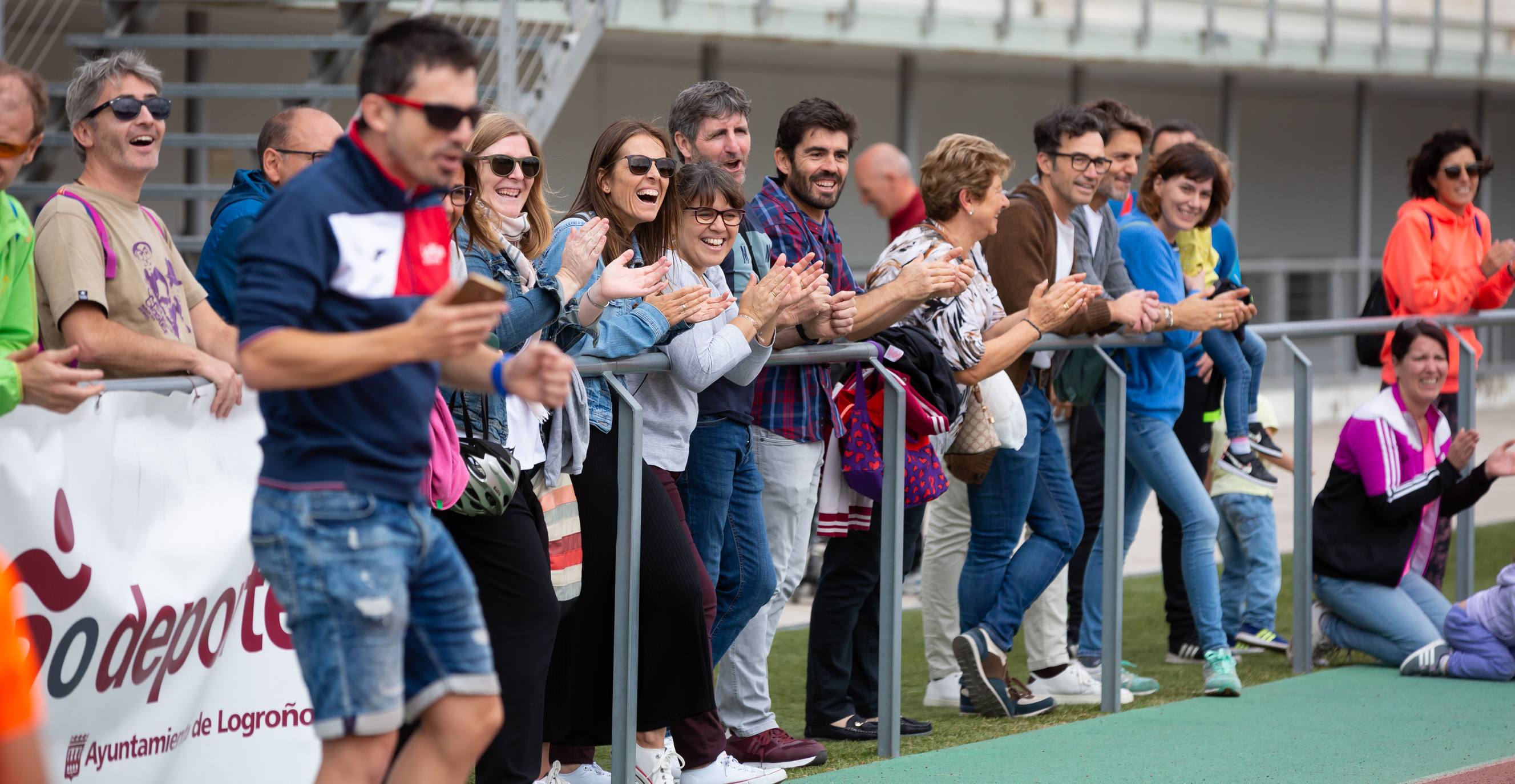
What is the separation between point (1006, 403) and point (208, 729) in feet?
8.81

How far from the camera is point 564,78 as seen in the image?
10305 mm

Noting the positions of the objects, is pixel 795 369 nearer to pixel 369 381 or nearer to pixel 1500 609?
pixel 369 381

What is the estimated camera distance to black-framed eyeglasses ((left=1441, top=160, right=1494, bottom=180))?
23.9 feet

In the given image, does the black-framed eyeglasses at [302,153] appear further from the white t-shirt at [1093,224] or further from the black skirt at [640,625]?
the white t-shirt at [1093,224]

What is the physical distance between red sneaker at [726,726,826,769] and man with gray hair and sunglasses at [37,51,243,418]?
1.80m

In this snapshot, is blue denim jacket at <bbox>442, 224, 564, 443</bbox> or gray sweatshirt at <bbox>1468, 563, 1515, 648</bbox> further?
gray sweatshirt at <bbox>1468, 563, 1515, 648</bbox>

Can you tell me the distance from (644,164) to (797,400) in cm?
89

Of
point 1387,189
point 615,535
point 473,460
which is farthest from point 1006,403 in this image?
point 1387,189

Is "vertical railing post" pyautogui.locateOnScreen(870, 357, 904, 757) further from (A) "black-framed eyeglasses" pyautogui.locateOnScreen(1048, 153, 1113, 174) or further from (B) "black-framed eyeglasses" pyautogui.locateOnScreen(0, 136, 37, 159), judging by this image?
(B) "black-framed eyeglasses" pyautogui.locateOnScreen(0, 136, 37, 159)

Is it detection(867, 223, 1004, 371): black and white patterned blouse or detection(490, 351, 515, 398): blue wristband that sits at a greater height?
detection(867, 223, 1004, 371): black and white patterned blouse

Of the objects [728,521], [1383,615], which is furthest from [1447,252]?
[728,521]

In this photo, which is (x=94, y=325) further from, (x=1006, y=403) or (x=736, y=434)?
(x=1006, y=403)

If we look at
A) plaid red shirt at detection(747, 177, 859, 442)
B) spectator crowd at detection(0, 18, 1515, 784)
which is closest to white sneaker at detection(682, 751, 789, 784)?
spectator crowd at detection(0, 18, 1515, 784)

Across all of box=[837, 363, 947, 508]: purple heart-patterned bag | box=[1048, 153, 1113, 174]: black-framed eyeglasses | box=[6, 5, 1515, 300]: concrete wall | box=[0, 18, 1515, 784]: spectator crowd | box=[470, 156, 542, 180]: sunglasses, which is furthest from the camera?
box=[6, 5, 1515, 300]: concrete wall
